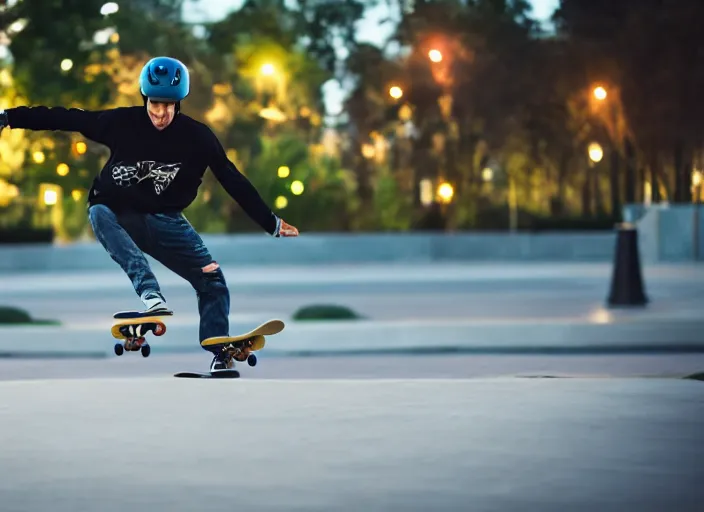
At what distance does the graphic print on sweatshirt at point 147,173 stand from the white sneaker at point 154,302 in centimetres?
50

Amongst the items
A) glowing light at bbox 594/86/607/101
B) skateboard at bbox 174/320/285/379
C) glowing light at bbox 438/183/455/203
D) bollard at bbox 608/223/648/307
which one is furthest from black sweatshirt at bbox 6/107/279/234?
glowing light at bbox 438/183/455/203

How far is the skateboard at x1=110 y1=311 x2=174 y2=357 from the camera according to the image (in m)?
8.65

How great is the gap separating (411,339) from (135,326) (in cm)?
1180

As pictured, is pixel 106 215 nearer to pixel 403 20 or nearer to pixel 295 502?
pixel 295 502

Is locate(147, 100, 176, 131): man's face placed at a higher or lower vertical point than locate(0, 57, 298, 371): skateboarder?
higher

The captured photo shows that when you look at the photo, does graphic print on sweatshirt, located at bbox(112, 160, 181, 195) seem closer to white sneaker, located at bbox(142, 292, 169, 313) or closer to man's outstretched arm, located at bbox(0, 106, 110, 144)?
man's outstretched arm, located at bbox(0, 106, 110, 144)

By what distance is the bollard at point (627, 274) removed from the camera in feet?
88.0

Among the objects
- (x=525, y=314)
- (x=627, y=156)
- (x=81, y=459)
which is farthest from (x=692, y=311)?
(x=627, y=156)

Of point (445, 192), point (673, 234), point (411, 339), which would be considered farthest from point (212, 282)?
point (445, 192)

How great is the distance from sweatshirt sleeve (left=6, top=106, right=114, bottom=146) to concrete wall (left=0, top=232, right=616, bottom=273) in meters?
39.3

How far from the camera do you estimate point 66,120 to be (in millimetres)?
9055

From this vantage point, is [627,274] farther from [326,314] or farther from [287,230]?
[287,230]

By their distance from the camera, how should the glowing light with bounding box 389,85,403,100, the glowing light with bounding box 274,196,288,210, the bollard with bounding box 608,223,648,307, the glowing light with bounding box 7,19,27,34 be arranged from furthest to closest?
the glowing light with bounding box 389,85,403,100
the glowing light with bounding box 274,196,288,210
the glowing light with bounding box 7,19,27,34
the bollard with bounding box 608,223,648,307

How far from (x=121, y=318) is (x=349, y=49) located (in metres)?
64.6
